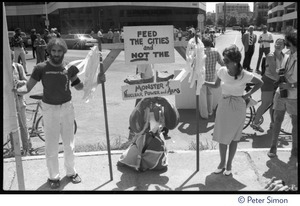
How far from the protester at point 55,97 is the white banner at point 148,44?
49 centimetres

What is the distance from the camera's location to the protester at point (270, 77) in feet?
18.2

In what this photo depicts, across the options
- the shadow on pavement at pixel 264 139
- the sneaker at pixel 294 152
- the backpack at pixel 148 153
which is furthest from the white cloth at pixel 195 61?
the shadow on pavement at pixel 264 139

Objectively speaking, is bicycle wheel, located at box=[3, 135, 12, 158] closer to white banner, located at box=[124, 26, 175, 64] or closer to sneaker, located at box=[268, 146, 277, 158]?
white banner, located at box=[124, 26, 175, 64]

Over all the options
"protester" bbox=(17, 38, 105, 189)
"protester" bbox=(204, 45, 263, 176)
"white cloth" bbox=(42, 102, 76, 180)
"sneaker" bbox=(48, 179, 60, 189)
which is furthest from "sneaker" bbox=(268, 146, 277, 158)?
"sneaker" bbox=(48, 179, 60, 189)

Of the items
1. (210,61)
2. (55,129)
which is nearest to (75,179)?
(55,129)

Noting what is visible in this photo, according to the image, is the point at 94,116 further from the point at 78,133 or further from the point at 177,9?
the point at 177,9

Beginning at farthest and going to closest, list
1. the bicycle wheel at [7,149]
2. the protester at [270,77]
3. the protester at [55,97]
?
1. the protester at [270,77]
2. the bicycle wheel at [7,149]
3. the protester at [55,97]

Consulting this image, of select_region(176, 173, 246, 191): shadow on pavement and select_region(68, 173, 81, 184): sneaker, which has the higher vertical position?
select_region(68, 173, 81, 184): sneaker

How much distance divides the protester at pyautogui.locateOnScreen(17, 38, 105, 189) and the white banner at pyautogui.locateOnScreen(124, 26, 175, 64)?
1.61ft

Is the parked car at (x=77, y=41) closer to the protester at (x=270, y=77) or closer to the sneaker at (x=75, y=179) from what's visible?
the protester at (x=270, y=77)

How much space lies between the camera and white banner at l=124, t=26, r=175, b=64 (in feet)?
13.8

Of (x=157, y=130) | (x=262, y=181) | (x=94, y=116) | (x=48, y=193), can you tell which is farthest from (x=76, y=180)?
(x=94, y=116)

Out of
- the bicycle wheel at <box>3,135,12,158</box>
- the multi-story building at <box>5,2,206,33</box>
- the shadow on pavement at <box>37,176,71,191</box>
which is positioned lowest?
the shadow on pavement at <box>37,176,71,191</box>

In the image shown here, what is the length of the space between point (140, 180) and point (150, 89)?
117 centimetres
